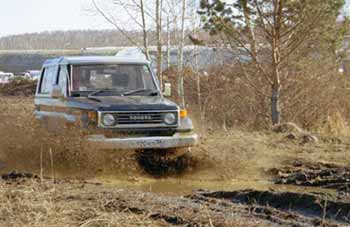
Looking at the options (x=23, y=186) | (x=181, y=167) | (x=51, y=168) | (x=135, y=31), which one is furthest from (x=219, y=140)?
(x=135, y=31)

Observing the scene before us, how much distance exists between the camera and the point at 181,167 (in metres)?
10.9

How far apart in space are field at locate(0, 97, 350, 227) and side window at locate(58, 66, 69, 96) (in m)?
0.77

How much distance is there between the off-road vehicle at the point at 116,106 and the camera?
1024 centimetres

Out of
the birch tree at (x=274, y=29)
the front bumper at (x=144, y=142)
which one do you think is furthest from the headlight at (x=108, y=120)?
the birch tree at (x=274, y=29)

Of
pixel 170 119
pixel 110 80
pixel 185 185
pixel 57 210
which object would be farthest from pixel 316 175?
pixel 57 210

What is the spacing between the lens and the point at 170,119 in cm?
1060

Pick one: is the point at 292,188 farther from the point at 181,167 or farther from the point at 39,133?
the point at 39,133

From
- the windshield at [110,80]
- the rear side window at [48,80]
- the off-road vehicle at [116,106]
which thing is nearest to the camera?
the off-road vehicle at [116,106]

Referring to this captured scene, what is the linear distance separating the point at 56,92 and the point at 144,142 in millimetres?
2198

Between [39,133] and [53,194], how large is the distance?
12.9ft

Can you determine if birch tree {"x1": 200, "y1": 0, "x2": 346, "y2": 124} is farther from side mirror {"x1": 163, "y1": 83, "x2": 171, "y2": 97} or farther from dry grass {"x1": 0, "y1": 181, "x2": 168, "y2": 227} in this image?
dry grass {"x1": 0, "y1": 181, "x2": 168, "y2": 227}

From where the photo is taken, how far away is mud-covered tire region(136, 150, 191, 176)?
10.8 metres

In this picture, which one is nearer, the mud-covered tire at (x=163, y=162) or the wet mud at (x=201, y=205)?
the wet mud at (x=201, y=205)

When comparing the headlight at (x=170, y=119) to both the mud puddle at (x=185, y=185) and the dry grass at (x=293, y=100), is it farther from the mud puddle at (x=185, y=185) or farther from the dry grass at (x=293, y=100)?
the dry grass at (x=293, y=100)
